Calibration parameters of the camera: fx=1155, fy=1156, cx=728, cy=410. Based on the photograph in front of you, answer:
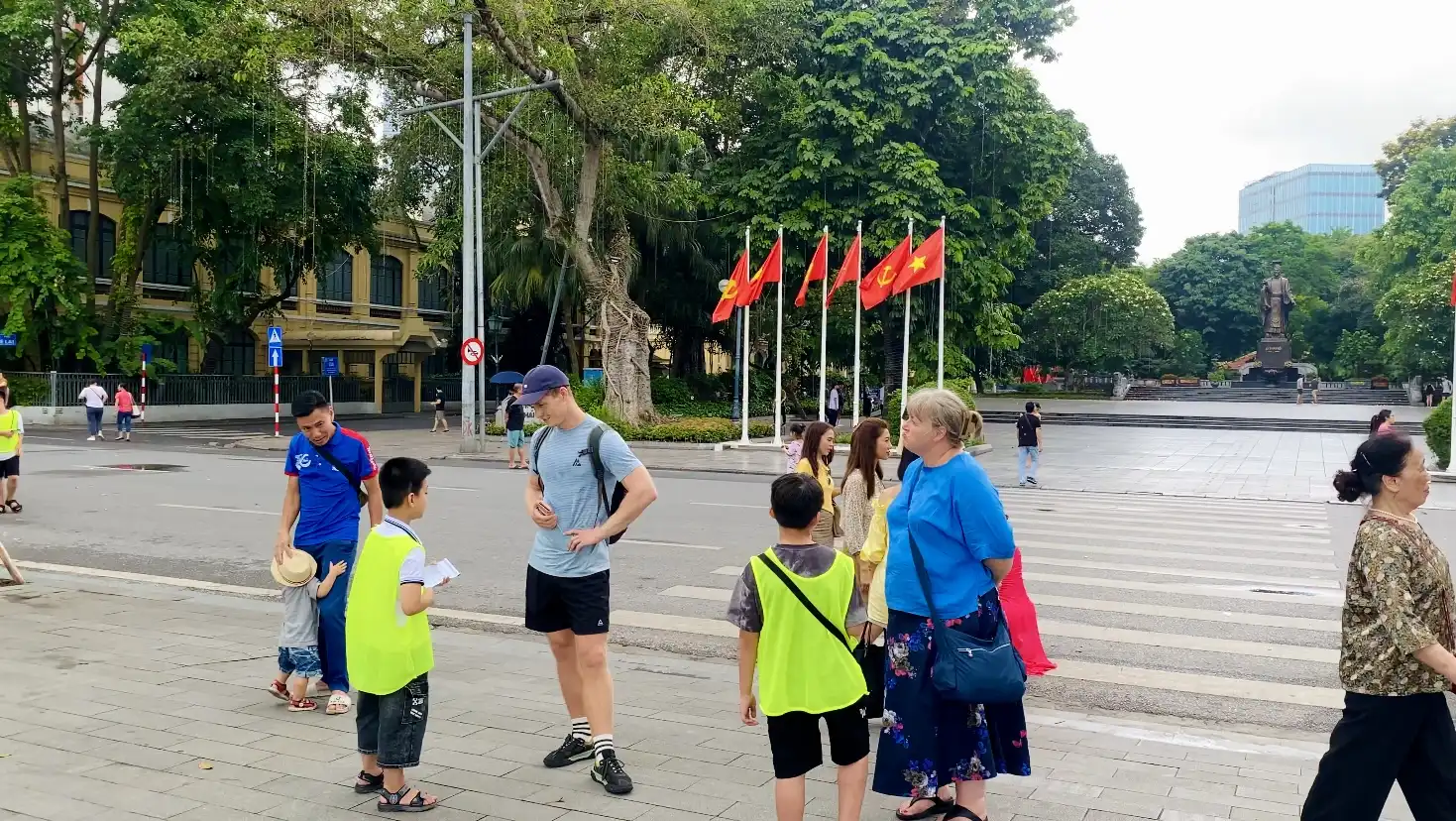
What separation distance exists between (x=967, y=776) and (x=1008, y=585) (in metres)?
1.67

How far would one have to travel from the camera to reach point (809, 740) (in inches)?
154

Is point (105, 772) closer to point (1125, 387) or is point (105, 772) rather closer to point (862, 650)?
point (862, 650)

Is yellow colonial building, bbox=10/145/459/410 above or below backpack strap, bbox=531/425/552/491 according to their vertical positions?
above

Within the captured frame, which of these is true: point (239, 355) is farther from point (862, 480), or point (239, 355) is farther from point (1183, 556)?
point (862, 480)

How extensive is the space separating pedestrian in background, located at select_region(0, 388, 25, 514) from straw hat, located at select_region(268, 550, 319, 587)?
9507 mm

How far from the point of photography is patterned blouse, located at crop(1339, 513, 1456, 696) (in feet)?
11.2

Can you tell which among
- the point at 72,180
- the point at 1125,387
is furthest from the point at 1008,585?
the point at 1125,387

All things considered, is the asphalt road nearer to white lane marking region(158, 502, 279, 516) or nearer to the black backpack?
white lane marking region(158, 502, 279, 516)

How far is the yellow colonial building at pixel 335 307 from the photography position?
40875mm

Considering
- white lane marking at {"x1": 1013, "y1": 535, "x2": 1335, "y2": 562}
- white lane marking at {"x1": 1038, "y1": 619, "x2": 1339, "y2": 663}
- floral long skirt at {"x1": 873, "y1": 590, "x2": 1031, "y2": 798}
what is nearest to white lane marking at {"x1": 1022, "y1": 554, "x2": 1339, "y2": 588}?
white lane marking at {"x1": 1013, "y1": 535, "x2": 1335, "y2": 562}

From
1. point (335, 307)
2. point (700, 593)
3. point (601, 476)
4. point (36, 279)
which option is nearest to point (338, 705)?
point (601, 476)

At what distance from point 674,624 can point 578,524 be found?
3.47 metres

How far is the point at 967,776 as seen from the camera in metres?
4.01

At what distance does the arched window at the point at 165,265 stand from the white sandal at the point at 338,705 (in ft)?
127
